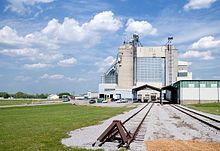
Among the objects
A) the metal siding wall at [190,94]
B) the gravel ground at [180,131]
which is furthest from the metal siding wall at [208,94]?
the gravel ground at [180,131]

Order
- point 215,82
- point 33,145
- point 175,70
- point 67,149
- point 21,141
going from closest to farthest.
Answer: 1. point 67,149
2. point 33,145
3. point 21,141
4. point 215,82
5. point 175,70

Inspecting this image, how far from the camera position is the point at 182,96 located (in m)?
78.0

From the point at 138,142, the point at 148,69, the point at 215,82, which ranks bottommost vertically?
the point at 138,142

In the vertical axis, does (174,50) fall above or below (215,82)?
above

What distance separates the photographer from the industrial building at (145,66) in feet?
474

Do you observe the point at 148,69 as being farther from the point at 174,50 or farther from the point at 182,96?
the point at 182,96

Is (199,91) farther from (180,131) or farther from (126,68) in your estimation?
(126,68)

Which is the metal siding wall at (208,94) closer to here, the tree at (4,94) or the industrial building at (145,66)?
the industrial building at (145,66)

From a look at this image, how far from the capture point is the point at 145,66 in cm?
14962

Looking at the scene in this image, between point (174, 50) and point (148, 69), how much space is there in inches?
606

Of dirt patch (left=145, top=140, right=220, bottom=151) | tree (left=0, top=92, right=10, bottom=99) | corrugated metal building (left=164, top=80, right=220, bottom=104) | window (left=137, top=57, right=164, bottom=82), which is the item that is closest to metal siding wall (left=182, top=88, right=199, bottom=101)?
corrugated metal building (left=164, top=80, right=220, bottom=104)

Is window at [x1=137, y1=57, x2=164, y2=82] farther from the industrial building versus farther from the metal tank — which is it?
the metal tank

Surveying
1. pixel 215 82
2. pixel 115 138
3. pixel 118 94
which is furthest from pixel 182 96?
pixel 115 138

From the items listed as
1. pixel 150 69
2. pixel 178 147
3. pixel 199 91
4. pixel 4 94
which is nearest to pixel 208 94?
pixel 199 91
